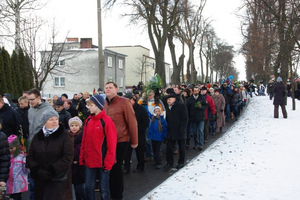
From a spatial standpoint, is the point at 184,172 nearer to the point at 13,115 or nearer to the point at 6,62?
the point at 13,115

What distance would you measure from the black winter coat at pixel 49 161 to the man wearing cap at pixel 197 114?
664 cm

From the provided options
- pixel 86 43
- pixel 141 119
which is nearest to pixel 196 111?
pixel 141 119

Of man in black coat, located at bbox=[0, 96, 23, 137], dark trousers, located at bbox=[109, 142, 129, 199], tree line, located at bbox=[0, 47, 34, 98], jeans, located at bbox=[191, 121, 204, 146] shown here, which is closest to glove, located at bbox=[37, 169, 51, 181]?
dark trousers, located at bbox=[109, 142, 129, 199]

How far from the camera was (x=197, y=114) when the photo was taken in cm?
1027

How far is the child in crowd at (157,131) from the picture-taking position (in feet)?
27.4

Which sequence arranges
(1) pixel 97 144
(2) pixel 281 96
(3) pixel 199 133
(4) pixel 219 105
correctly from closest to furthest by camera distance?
(1) pixel 97 144 < (3) pixel 199 133 < (4) pixel 219 105 < (2) pixel 281 96

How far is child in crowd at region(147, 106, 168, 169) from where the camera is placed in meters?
8.35

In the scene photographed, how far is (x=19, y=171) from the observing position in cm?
512

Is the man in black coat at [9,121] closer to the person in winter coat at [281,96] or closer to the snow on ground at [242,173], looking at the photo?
the snow on ground at [242,173]

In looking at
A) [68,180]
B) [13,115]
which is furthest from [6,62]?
[68,180]

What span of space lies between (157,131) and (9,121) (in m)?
3.79

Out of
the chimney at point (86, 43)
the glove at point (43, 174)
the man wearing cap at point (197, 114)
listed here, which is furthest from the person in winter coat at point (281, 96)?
the chimney at point (86, 43)

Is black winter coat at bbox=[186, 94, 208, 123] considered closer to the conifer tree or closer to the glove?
the glove

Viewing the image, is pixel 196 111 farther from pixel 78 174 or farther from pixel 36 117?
pixel 78 174
